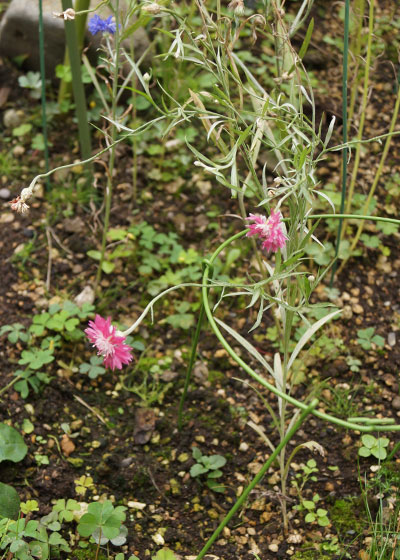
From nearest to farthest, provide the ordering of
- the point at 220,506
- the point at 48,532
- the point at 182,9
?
the point at 48,532
the point at 220,506
the point at 182,9

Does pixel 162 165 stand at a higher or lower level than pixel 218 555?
higher

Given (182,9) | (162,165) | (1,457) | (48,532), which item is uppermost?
(182,9)

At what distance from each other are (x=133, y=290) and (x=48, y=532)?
942mm

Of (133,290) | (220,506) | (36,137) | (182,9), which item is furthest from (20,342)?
(182,9)

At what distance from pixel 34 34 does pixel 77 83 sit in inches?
25.9

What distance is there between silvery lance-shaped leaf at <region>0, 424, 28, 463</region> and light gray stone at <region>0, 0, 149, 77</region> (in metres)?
1.69

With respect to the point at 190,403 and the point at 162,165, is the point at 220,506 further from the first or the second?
the point at 162,165

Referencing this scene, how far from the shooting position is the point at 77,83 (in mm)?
2479

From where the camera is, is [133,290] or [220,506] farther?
[133,290]

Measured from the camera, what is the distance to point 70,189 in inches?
106

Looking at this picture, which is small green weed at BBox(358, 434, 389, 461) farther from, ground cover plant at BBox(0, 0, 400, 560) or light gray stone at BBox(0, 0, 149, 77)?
light gray stone at BBox(0, 0, 149, 77)

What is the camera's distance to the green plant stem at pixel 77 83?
238cm

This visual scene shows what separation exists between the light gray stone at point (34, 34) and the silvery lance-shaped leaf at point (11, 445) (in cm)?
169

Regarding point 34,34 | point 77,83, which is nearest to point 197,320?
point 77,83
